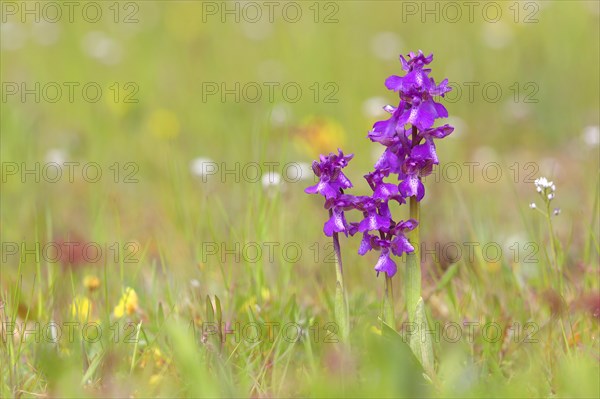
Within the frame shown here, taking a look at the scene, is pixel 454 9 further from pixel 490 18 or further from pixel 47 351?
pixel 47 351

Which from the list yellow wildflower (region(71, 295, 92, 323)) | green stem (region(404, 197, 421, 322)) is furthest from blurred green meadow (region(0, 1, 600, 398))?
green stem (region(404, 197, 421, 322))

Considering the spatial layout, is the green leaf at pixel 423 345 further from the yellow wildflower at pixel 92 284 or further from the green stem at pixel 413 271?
the yellow wildflower at pixel 92 284

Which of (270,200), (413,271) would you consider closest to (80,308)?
(413,271)

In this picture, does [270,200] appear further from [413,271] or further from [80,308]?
[413,271]

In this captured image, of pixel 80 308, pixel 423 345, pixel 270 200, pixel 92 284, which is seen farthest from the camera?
pixel 270 200

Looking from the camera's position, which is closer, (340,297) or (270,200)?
(340,297)

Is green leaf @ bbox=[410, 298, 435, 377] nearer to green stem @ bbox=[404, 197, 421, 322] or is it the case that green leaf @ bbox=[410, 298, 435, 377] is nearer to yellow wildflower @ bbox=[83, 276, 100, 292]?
green stem @ bbox=[404, 197, 421, 322]
